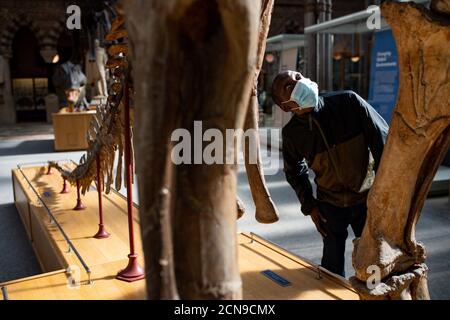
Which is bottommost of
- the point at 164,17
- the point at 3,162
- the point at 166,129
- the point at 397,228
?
the point at 3,162

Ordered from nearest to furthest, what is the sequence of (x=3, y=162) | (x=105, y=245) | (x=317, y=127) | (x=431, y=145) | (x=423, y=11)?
(x=423, y=11)
(x=431, y=145)
(x=317, y=127)
(x=105, y=245)
(x=3, y=162)

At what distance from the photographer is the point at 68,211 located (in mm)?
3975

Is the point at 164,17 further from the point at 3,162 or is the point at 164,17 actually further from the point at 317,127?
the point at 3,162

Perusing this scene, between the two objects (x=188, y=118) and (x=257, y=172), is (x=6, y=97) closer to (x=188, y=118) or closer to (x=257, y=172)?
(x=257, y=172)

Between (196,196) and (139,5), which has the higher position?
(139,5)

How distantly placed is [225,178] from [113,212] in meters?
3.02

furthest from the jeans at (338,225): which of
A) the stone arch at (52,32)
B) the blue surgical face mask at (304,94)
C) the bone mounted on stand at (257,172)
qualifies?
the stone arch at (52,32)

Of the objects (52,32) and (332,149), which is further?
(52,32)

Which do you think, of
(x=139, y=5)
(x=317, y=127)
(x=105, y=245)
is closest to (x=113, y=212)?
(x=105, y=245)

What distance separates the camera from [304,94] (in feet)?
7.10

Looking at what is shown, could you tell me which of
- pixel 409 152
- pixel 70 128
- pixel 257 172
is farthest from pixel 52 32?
pixel 409 152

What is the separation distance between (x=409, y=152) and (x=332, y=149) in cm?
107

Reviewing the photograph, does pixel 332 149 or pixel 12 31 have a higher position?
pixel 12 31

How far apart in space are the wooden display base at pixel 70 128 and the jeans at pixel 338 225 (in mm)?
7700
